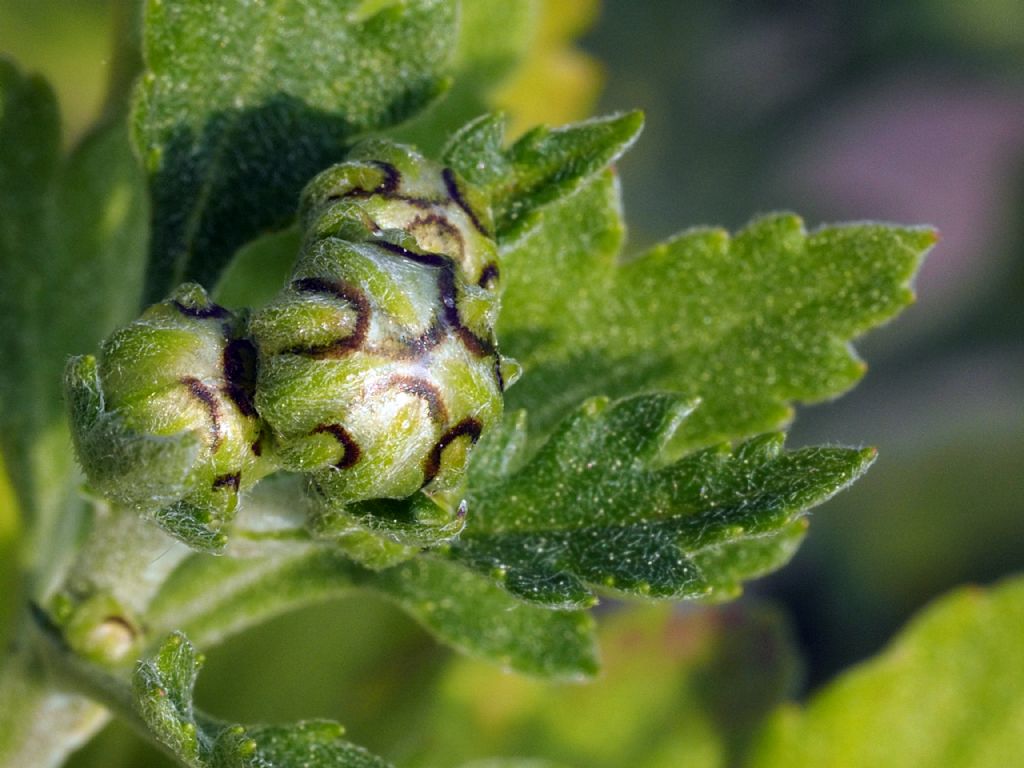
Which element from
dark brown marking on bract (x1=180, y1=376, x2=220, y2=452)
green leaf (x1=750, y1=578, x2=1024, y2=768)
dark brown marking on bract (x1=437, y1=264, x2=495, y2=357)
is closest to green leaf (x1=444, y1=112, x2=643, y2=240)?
dark brown marking on bract (x1=437, y1=264, x2=495, y2=357)

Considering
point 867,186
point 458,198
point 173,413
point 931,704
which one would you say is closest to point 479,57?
point 458,198

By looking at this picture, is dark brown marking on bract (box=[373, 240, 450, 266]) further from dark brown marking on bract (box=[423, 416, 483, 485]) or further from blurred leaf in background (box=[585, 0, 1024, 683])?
blurred leaf in background (box=[585, 0, 1024, 683])

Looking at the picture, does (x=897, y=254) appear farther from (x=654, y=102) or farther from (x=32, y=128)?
(x=654, y=102)

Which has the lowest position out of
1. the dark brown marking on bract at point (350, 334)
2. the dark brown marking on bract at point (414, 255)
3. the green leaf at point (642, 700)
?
A: the green leaf at point (642, 700)

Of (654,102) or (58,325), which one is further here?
(654,102)

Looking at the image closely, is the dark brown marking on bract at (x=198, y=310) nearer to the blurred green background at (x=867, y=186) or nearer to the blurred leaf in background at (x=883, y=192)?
the blurred green background at (x=867, y=186)

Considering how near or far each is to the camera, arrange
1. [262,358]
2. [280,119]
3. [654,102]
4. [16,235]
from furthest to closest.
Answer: [654,102] < [16,235] < [280,119] < [262,358]

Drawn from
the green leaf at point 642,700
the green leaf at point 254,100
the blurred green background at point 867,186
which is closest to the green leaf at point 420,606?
the green leaf at point 254,100

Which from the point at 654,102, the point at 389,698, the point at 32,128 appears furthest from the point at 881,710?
the point at 654,102
